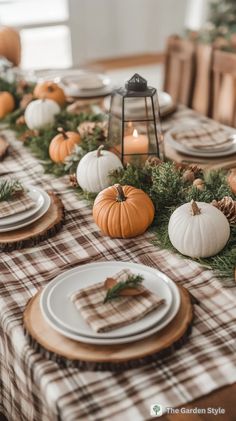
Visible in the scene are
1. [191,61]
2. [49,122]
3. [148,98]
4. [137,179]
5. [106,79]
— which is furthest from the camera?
[191,61]

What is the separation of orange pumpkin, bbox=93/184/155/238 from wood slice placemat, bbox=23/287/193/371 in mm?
321

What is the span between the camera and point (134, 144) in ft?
5.09

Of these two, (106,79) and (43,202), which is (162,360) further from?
(106,79)

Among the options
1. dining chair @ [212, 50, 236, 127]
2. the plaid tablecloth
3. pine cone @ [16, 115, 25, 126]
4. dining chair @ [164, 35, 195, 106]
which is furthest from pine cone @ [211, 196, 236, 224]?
dining chair @ [164, 35, 195, 106]

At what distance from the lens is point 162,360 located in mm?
909

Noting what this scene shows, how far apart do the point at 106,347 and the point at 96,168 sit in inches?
23.8

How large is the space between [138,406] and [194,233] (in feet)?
1.37

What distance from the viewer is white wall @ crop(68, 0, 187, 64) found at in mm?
3832

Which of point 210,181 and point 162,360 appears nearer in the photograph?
point 162,360

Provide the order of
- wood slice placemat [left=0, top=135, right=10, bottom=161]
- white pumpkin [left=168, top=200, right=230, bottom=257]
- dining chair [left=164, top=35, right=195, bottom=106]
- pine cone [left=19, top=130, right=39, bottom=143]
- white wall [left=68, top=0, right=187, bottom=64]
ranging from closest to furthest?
white pumpkin [left=168, top=200, right=230, bottom=257] → wood slice placemat [left=0, top=135, right=10, bottom=161] → pine cone [left=19, top=130, right=39, bottom=143] → dining chair [left=164, top=35, right=195, bottom=106] → white wall [left=68, top=0, right=187, bottom=64]

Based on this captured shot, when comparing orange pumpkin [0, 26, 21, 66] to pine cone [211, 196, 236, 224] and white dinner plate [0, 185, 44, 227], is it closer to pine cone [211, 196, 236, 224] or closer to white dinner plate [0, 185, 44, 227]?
white dinner plate [0, 185, 44, 227]

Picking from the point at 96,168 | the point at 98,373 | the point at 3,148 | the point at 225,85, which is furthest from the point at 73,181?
the point at 225,85

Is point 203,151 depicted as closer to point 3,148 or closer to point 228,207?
point 228,207

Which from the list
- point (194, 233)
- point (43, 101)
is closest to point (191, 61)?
point (43, 101)
